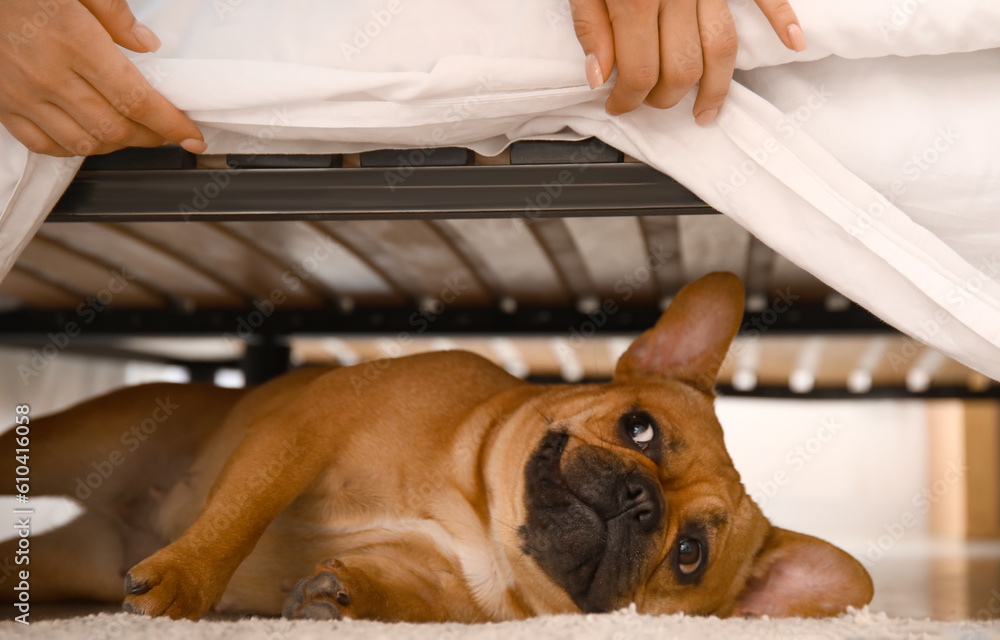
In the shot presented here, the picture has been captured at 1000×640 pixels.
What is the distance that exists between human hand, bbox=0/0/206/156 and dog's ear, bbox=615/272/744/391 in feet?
4.87

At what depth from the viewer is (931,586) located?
3.22 meters

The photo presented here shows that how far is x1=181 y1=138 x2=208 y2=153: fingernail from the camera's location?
1.68 metres

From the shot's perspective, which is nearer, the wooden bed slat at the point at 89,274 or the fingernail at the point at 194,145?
the fingernail at the point at 194,145

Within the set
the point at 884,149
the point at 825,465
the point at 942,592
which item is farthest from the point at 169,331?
the point at 825,465

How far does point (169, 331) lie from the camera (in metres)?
3.76

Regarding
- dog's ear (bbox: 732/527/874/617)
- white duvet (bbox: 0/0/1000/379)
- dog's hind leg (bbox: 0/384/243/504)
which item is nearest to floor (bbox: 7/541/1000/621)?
dog's ear (bbox: 732/527/874/617)

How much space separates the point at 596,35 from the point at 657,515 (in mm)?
1104

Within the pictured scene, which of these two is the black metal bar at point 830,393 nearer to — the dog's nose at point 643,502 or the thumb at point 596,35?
the dog's nose at point 643,502

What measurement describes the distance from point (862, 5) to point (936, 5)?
0.14m

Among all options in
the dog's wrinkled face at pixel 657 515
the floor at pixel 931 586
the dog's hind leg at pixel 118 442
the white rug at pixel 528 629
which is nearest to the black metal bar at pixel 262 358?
the dog's hind leg at pixel 118 442

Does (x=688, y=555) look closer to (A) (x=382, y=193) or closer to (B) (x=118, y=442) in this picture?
(A) (x=382, y=193)

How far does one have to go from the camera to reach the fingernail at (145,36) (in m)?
1.58

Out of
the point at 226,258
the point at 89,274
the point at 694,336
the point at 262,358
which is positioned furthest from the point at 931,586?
the point at 89,274

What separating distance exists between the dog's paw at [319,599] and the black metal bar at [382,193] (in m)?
0.82
